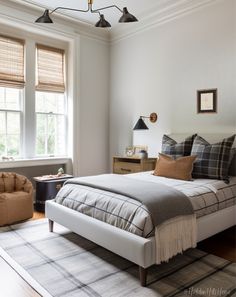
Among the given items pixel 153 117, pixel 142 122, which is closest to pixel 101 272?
pixel 142 122

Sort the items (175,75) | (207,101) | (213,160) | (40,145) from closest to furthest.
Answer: (213,160), (207,101), (175,75), (40,145)

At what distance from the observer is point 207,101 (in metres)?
3.74

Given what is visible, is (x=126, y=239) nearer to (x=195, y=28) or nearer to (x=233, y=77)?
(x=233, y=77)

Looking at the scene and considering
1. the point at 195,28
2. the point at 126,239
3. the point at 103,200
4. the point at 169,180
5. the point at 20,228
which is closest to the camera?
the point at 126,239

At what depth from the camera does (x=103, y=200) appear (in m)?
2.57

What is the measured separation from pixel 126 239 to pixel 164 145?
1945mm

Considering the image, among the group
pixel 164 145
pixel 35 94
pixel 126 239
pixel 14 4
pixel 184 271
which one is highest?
pixel 14 4

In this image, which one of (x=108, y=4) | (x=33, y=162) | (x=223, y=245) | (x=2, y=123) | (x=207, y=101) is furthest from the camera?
(x=33, y=162)

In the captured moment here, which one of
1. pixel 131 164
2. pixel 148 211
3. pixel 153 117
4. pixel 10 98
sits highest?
pixel 10 98

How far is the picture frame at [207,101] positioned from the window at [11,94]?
275cm

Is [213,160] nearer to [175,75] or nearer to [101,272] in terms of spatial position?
[175,75]

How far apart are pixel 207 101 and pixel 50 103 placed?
2.63 m

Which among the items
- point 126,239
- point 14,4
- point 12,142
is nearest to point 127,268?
point 126,239

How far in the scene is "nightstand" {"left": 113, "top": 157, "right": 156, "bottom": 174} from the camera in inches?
165
